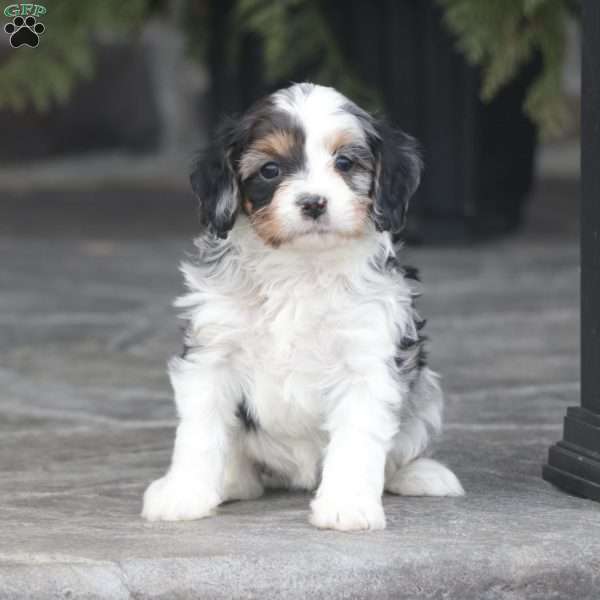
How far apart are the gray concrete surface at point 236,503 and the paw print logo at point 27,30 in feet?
3.66

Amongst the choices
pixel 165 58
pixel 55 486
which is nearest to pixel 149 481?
pixel 55 486

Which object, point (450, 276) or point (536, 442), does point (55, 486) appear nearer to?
point (536, 442)

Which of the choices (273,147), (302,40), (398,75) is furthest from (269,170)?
(398,75)

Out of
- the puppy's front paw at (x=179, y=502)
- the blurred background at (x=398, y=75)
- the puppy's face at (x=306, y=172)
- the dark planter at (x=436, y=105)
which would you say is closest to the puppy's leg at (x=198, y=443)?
the puppy's front paw at (x=179, y=502)

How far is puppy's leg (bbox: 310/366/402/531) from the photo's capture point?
3.77m

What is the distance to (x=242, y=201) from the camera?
4.05 metres

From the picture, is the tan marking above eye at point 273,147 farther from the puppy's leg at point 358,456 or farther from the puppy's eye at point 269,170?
the puppy's leg at point 358,456

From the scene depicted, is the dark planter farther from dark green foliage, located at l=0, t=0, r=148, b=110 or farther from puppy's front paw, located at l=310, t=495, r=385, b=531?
puppy's front paw, located at l=310, t=495, r=385, b=531

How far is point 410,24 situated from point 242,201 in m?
3.95

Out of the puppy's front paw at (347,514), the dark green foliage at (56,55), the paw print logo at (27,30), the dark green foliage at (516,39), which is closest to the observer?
the puppy's front paw at (347,514)

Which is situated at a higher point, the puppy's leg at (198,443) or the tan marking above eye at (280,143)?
the tan marking above eye at (280,143)

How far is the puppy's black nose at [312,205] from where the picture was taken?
3828 millimetres

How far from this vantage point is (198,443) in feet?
13.1

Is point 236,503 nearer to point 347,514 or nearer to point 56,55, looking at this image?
point 347,514
